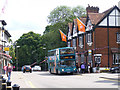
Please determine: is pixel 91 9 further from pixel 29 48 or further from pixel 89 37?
pixel 29 48

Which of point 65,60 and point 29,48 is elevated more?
point 29,48

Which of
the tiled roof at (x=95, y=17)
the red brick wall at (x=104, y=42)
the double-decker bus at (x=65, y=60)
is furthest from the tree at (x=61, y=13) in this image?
the double-decker bus at (x=65, y=60)

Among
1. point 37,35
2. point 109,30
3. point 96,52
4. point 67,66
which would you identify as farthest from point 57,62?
point 37,35

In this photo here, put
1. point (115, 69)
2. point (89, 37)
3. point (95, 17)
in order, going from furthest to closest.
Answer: point (89, 37) → point (95, 17) → point (115, 69)

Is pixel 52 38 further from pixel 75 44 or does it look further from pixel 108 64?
pixel 108 64

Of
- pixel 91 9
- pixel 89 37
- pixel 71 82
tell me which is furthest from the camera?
pixel 91 9

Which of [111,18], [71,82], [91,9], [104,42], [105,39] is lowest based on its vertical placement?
[71,82]

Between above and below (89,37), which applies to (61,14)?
above

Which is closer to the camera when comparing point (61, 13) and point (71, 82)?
point (71, 82)

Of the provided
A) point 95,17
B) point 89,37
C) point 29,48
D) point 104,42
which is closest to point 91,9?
point 95,17

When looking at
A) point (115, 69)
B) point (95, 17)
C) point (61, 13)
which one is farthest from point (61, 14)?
point (115, 69)

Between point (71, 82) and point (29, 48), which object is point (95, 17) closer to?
point (71, 82)

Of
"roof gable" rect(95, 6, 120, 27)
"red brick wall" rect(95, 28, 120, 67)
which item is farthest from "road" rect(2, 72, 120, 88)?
"roof gable" rect(95, 6, 120, 27)

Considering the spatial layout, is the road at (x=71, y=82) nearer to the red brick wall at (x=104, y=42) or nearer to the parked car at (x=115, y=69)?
the parked car at (x=115, y=69)
